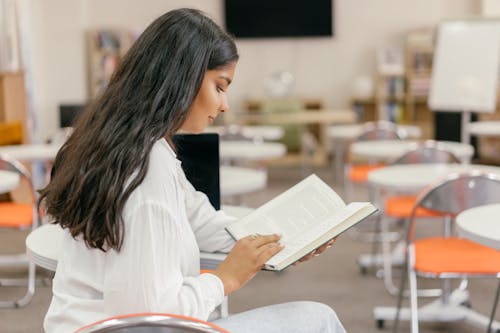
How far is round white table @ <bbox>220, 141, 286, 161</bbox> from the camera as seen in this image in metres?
5.07

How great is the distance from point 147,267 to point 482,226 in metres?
1.36

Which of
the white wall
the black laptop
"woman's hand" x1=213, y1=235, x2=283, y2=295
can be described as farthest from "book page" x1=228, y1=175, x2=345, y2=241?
the white wall

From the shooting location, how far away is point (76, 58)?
29.6ft

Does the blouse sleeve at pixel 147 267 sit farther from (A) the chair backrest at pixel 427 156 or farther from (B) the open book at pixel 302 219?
(A) the chair backrest at pixel 427 156

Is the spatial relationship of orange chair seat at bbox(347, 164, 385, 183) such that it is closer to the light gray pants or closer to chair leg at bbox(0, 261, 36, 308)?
chair leg at bbox(0, 261, 36, 308)

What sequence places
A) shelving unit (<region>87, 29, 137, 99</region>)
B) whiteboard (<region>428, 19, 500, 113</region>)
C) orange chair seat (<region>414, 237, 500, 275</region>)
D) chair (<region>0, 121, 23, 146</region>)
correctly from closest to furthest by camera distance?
orange chair seat (<region>414, 237, 500, 275</region>), whiteboard (<region>428, 19, 500, 113</region>), chair (<region>0, 121, 23, 146</region>), shelving unit (<region>87, 29, 137, 99</region>)

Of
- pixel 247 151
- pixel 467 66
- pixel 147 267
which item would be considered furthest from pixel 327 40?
pixel 147 267

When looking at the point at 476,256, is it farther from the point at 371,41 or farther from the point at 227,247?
the point at 371,41

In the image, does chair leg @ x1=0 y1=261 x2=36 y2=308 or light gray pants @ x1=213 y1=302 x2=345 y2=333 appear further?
chair leg @ x1=0 y1=261 x2=36 y2=308

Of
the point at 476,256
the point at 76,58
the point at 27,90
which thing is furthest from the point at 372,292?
the point at 76,58

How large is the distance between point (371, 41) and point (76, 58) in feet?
12.0

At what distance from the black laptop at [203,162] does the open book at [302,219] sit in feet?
2.00

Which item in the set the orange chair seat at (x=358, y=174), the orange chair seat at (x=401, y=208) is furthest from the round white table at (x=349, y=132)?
the orange chair seat at (x=401, y=208)

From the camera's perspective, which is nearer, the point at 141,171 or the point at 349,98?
the point at 141,171
